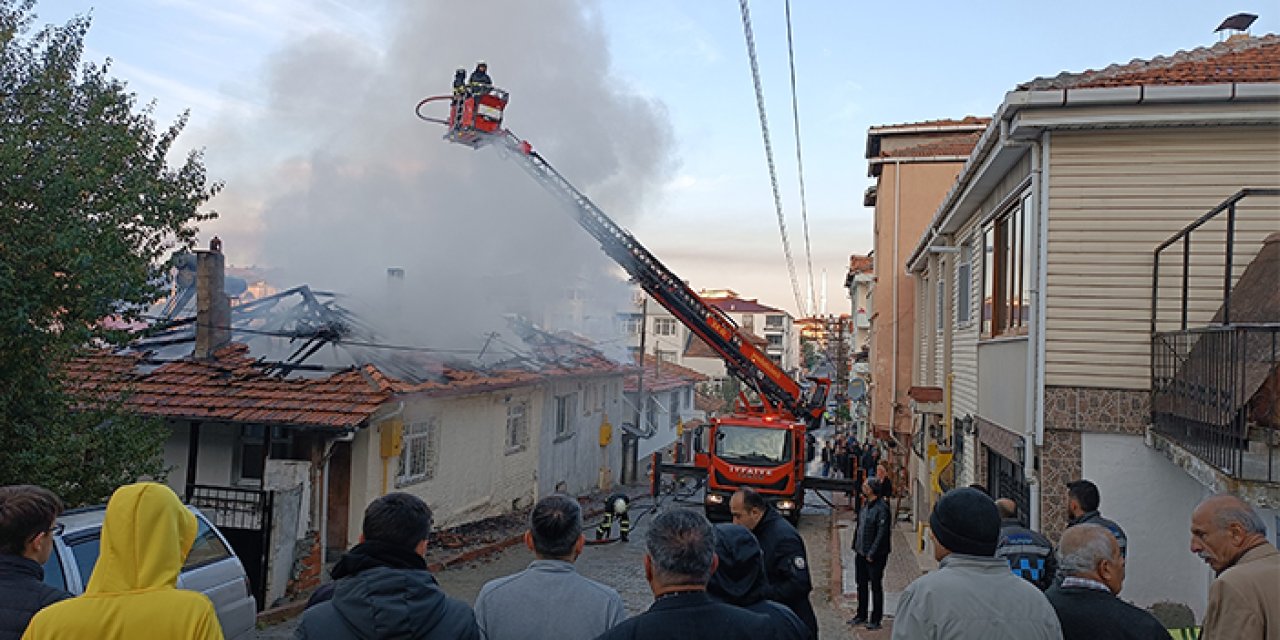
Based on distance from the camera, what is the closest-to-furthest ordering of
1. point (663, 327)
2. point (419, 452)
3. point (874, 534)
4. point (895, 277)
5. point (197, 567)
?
point (197, 567)
point (874, 534)
point (419, 452)
point (895, 277)
point (663, 327)

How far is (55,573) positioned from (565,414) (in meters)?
18.0

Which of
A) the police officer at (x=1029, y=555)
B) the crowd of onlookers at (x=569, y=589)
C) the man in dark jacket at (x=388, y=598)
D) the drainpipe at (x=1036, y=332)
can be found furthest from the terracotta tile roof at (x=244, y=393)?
the man in dark jacket at (x=388, y=598)

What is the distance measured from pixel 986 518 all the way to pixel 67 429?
23.4 ft

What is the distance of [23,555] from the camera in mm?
3512

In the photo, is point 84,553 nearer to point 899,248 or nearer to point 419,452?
point 419,452

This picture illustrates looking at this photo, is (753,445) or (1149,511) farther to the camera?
(753,445)

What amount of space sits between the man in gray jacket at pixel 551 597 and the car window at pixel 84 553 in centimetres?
297

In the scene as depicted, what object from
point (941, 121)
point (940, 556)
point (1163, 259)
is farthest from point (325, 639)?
point (941, 121)

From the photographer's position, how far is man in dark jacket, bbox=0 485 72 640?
337 centimetres

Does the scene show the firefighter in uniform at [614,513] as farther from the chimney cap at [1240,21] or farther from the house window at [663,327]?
the house window at [663,327]

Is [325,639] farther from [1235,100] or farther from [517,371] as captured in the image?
[517,371]

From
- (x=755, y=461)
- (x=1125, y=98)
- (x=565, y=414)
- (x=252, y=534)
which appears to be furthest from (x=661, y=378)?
(x=1125, y=98)

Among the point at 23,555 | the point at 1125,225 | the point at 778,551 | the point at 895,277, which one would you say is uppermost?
the point at 895,277

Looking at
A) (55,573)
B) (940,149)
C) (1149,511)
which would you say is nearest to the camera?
(55,573)
